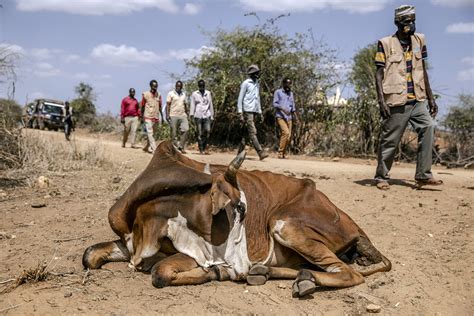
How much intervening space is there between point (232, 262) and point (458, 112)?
39.7 feet

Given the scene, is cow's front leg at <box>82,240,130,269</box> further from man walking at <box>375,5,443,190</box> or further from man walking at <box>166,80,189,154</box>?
man walking at <box>166,80,189,154</box>

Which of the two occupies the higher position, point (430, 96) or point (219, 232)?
point (430, 96)

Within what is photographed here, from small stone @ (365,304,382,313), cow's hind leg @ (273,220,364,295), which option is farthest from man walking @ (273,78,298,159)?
small stone @ (365,304,382,313)

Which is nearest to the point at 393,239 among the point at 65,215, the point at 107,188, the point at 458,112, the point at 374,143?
the point at 65,215

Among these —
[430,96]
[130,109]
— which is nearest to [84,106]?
[130,109]

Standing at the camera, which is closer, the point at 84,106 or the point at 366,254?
the point at 366,254

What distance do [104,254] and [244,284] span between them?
1185 millimetres

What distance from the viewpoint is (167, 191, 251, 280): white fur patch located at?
430 centimetres

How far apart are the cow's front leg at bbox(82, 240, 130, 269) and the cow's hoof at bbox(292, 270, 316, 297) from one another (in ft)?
4.76

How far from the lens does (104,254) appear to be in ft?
15.1

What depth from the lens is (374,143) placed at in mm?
14383

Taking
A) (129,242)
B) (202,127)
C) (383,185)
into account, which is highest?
(202,127)

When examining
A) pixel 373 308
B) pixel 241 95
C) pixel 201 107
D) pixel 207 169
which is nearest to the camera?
pixel 373 308

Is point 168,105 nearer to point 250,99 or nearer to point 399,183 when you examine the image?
point 250,99
